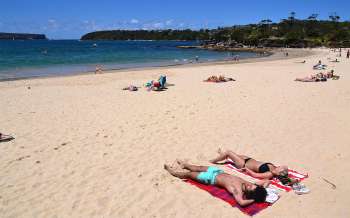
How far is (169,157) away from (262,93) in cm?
794

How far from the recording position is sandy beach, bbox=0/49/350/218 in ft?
15.7

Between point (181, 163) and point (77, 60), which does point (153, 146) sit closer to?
point (181, 163)

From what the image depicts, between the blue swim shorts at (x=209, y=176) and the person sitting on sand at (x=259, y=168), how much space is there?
0.70 metres

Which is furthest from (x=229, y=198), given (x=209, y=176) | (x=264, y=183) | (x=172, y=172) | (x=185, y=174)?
(x=172, y=172)

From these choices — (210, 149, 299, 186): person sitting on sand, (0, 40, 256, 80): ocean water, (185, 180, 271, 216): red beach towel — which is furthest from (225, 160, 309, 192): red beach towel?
(0, 40, 256, 80): ocean water

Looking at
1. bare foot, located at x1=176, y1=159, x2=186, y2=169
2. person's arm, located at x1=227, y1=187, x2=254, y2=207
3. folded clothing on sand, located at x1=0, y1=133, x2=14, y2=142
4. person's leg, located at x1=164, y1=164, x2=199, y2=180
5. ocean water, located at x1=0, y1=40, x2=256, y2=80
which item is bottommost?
person's arm, located at x1=227, y1=187, x2=254, y2=207

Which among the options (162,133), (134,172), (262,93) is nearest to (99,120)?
(162,133)

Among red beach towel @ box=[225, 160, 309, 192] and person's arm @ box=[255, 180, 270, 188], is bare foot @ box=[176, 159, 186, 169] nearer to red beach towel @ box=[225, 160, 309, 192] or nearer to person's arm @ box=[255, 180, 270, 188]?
red beach towel @ box=[225, 160, 309, 192]

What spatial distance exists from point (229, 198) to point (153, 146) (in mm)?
2560

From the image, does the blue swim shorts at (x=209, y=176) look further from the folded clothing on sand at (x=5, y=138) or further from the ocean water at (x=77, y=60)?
the ocean water at (x=77, y=60)

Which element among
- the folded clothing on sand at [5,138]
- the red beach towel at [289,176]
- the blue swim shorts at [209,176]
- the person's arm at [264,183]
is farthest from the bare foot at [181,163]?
the folded clothing on sand at [5,138]

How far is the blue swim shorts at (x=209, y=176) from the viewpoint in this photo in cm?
530

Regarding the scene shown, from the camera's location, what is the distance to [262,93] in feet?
43.7

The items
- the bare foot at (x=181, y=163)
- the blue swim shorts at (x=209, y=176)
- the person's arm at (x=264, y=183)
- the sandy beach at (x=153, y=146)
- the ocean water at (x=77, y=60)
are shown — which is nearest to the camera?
the sandy beach at (x=153, y=146)
